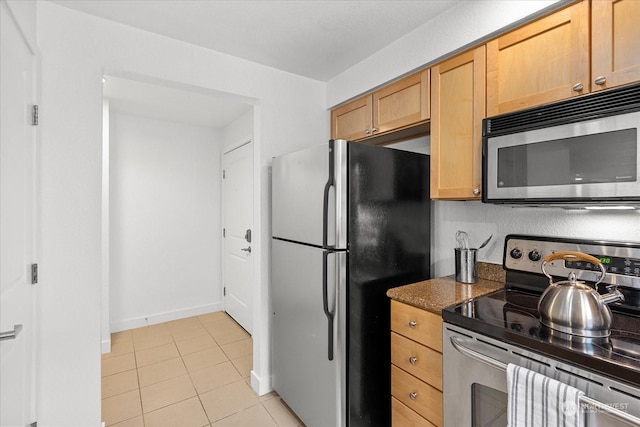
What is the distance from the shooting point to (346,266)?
1635 mm

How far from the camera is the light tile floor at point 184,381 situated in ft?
6.57

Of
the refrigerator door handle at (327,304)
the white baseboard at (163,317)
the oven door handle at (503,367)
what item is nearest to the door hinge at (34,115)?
the refrigerator door handle at (327,304)

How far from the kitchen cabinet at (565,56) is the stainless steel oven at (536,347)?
0.67 meters

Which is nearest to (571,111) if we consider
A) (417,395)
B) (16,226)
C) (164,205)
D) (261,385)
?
(417,395)

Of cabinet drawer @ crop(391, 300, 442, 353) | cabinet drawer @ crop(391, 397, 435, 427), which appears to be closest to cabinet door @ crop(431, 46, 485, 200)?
cabinet drawer @ crop(391, 300, 442, 353)

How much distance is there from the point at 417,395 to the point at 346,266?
673 mm

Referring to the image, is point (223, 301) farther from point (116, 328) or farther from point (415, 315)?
point (415, 315)

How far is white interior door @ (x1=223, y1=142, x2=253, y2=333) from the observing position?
333 centimetres

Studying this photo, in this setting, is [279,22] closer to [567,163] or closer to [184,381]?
[567,163]

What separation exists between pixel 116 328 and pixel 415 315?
3372 mm

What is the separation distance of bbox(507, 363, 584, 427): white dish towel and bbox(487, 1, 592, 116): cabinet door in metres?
1.08

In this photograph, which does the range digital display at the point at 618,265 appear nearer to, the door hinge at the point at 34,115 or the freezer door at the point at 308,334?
the freezer door at the point at 308,334

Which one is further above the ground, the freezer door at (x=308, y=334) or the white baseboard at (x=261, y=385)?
the freezer door at (x=308, y=334)

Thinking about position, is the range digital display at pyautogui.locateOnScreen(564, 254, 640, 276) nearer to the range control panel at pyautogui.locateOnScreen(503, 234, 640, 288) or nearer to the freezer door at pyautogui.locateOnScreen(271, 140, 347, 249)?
the range control panel at pyautogui.locateOnScreen(503, 234, 640, 288)
